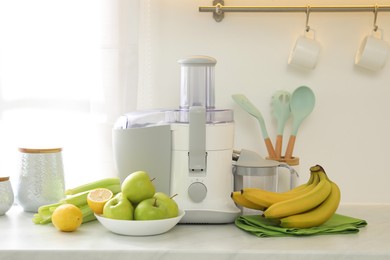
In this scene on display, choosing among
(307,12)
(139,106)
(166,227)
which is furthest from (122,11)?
(166,227)

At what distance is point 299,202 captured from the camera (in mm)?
1630

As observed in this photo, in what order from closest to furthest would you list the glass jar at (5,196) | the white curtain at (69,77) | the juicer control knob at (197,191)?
the juicer control knob at (197,191) → the glass jar at (5,196) → the white curtain at (69,77)

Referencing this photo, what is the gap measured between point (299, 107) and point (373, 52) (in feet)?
0.86

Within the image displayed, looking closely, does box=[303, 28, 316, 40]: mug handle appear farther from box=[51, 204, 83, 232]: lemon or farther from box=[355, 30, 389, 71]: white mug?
box=[51, 204, 83, 232]: lemon

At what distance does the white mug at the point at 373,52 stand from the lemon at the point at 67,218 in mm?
932

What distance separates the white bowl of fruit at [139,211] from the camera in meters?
1.57

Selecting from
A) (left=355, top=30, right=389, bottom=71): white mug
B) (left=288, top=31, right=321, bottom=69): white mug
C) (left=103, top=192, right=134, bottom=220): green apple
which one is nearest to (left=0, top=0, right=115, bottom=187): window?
(left=103, top=192, right=134, bottom=220): green apple

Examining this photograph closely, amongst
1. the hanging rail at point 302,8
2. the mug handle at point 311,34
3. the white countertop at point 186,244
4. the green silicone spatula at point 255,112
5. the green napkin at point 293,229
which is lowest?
the white countertop at point 186,244

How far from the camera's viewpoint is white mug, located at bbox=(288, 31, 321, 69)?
1949mm

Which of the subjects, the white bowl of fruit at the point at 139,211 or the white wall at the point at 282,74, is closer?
the white bowl of fruit at the point at 139,211

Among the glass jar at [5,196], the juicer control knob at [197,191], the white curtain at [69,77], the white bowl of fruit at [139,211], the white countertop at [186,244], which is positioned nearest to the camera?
the white countertop at [186,244]

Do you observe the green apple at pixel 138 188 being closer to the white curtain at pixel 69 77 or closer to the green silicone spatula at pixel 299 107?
the white curtain at pixel 69 77

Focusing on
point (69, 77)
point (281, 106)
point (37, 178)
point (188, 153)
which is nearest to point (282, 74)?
point (281, 106)

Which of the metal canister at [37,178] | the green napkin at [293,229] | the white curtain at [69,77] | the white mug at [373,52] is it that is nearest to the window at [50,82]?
the white curtain at [69,77]
